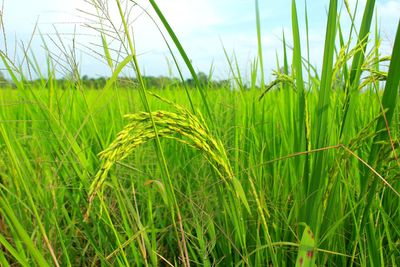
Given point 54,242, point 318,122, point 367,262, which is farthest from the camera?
point 54,242

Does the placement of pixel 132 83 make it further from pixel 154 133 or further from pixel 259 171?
pixel 259 171

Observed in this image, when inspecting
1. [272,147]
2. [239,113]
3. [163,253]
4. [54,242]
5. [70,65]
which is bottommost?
[163,253]

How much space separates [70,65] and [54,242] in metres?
0.57

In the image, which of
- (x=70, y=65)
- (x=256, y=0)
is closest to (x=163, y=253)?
(x=70, y=65)

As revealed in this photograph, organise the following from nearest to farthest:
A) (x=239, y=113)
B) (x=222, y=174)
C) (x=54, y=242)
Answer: (x=222, y=174) < (x=54, y=242) < (x=239, y=113)

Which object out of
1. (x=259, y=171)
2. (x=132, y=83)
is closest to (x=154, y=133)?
(x=132, y=83)

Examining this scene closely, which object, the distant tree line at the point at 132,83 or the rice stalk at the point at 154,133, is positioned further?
the distant tree line at the point at 132,83

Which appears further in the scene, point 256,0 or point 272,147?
point 272,147

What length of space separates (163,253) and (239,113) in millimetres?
666

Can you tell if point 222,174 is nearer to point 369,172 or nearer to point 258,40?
point 369,172

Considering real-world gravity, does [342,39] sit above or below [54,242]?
above

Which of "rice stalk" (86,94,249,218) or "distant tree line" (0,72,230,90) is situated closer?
"rice stalk" (86,94,249,218)

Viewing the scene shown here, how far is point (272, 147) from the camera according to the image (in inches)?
58.2

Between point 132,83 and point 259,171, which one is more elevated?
point 132,83
